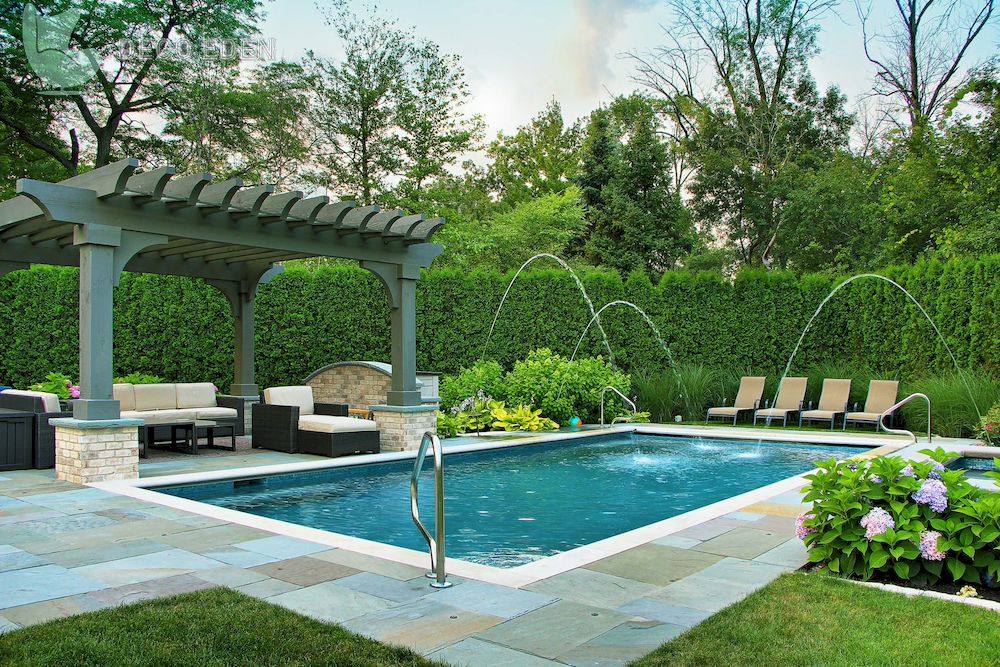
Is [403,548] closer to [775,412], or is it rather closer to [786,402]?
[775,412]

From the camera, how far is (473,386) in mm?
12789

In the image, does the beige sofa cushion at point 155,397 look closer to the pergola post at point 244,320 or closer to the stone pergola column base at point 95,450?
the pergola post at point 244,320

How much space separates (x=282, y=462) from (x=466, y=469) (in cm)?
210

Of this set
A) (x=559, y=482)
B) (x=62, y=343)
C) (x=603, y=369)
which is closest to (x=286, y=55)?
(x=62, y=343)

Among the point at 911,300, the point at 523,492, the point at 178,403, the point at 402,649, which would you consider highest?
the point at 911,300

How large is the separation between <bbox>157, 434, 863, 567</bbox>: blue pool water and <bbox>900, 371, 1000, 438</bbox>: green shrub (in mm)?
1708

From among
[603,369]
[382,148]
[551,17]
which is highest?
[551,17]

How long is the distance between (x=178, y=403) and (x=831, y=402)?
10.2 m

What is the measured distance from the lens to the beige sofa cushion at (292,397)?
10.1 m

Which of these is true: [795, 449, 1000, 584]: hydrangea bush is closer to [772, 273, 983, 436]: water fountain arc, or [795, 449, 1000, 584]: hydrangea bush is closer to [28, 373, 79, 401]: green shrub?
[772, 273, 983, 436]: water fountain arc

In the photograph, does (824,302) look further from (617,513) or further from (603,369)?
(617,513)

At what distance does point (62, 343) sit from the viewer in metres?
13.6

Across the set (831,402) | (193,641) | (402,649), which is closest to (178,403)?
(193,641)

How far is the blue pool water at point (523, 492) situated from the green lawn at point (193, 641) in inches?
75.0
